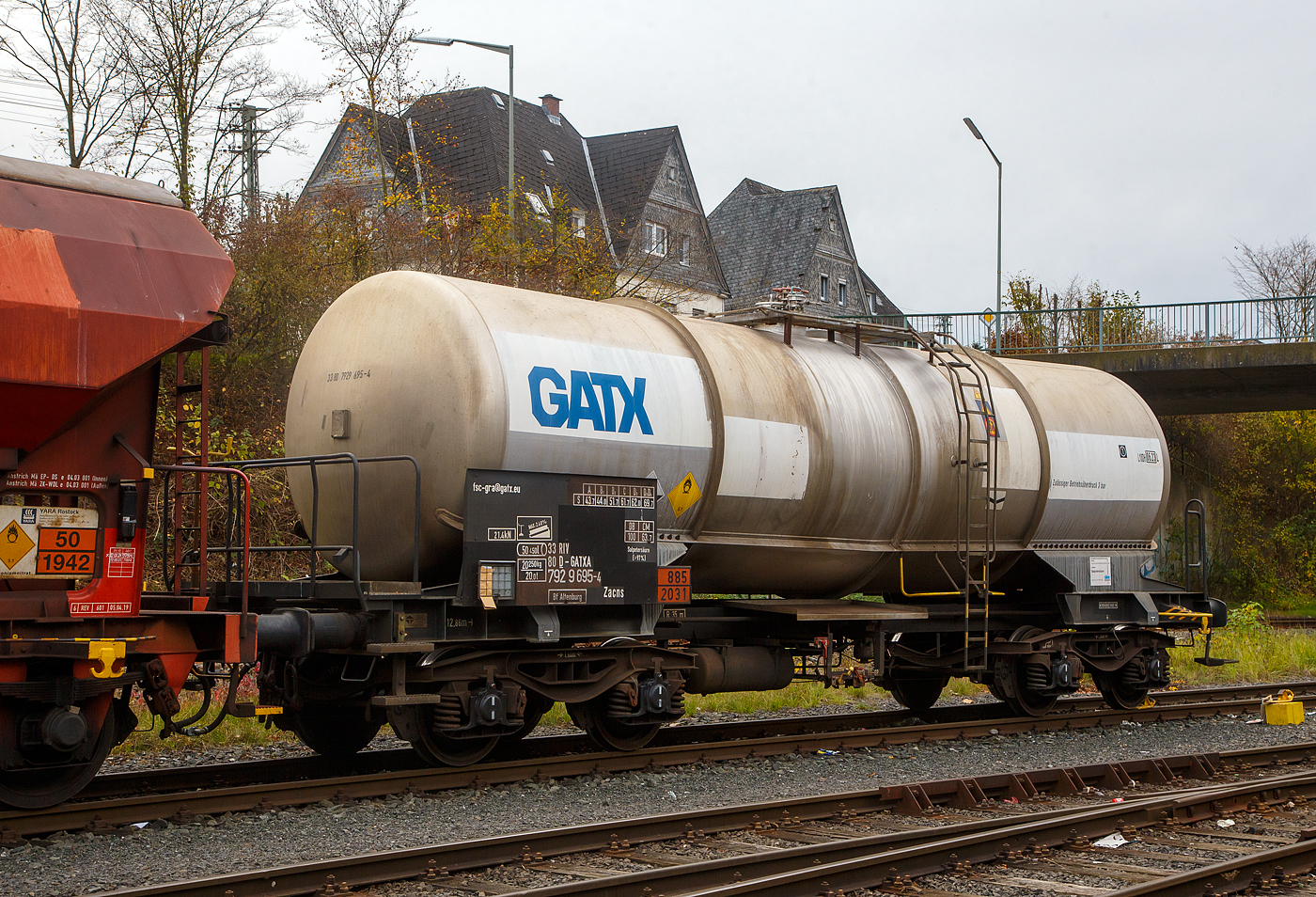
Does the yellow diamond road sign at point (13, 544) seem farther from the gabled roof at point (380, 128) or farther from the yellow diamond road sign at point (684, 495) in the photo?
the gabled roof at point (380, 128)

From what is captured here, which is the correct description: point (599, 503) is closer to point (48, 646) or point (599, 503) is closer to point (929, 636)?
point (48, 646)

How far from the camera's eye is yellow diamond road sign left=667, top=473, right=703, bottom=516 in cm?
1012

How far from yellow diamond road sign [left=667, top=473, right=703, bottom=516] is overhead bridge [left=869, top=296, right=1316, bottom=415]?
18490mm

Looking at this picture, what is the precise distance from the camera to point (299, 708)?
980 cm

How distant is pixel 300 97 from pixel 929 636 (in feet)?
57.9

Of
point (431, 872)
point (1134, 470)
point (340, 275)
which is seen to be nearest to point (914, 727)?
point (1134, 470)

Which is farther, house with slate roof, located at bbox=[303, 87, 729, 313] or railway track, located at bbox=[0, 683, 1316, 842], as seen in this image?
house with slate roof, located at bbox=[303, 87, 729, 313]

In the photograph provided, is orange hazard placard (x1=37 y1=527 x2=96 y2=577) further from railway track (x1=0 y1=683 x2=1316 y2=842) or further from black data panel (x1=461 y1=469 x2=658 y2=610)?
black data panel (x1=461 y1=469 x2=658 y2=610)

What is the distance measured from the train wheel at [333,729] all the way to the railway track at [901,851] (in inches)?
141

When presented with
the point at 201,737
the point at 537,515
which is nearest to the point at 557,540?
the point at 537,515

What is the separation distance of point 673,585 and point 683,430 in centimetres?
129

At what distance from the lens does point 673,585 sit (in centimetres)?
1009

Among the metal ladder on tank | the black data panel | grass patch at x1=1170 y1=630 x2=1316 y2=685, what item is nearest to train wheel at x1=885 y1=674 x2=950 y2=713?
the metal ladder on tank

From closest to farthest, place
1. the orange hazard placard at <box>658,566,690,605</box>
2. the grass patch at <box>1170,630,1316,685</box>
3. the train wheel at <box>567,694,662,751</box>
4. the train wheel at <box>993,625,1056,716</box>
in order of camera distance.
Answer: the orange hazard placard at <box>658,566,690,605</box>
the train wheel at <box>567,694,662,751</box>
the train wheel at <box>993,625,1056,716</box>
the grass patch at <box>1170,630,1316,685</box>
